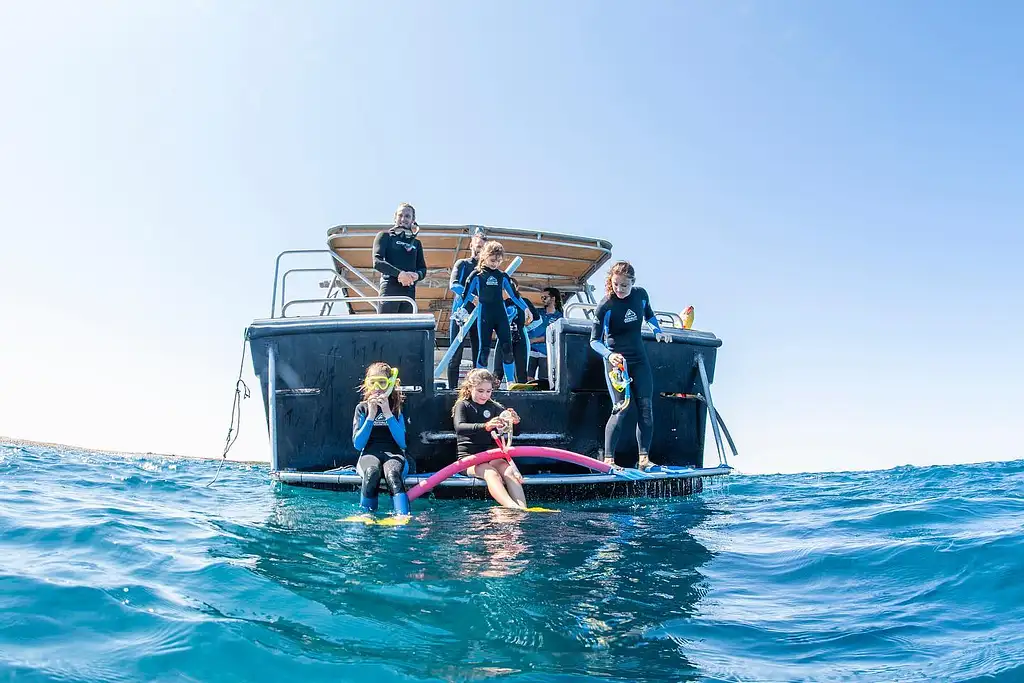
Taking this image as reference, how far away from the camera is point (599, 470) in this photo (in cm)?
624

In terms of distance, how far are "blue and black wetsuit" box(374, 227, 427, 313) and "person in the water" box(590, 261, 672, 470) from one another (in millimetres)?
2457

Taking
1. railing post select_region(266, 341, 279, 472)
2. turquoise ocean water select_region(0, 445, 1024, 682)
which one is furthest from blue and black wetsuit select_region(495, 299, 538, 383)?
turquoise ocean water select_region(0, 445, 1024, 682)

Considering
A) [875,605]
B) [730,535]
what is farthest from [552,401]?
[875,605]

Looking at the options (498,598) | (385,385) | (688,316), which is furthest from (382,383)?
(688,316)

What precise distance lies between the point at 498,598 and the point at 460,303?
4451mm

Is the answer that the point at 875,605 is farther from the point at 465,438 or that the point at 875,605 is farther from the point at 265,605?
the point at 465,438

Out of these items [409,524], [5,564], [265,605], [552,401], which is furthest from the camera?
[552,401]

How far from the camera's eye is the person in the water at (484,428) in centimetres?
592

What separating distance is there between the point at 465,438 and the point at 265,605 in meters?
3.31

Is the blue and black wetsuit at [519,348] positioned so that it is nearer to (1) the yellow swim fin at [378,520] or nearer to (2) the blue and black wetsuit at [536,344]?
(2) the blue and black wetsuit at [536,344]

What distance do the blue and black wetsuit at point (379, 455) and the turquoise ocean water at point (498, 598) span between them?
0.36 meters

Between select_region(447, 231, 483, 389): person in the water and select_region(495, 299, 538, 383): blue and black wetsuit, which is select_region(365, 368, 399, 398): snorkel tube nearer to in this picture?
select_region(447, 231, 483, 389): person in the water

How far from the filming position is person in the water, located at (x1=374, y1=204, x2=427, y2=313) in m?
7.91

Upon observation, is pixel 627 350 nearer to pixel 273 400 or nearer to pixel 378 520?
pixel 378 520
